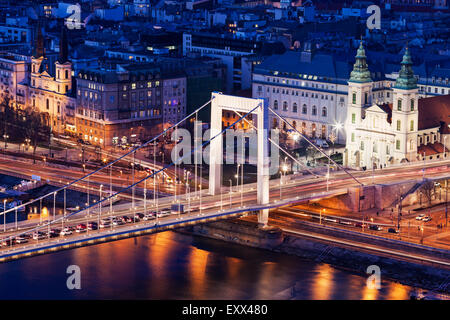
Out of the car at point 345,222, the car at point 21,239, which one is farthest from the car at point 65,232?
the car at point 345,222

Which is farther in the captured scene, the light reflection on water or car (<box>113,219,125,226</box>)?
car (<box>113,219,125,226</box>)

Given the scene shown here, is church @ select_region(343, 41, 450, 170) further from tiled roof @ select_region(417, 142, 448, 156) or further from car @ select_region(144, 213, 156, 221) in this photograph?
car @ select_region(144, 213, 156, 221)

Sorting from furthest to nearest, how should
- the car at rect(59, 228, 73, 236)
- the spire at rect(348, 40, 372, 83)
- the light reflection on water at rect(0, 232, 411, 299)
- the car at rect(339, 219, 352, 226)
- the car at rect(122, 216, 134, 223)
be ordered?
the spire at rect(348, 40, 372, 83)
the car at rect(339, 219, 352, 226)
the car at rect(122, 216, 134, 223)
the light reflection on water at rect(0, 232, 411, 299)
the car at rect(59, 228, 73, 236)

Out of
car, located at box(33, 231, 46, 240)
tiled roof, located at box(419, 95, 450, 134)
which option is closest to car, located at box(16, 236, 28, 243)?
car, located at box(33, 231, 46, 240)

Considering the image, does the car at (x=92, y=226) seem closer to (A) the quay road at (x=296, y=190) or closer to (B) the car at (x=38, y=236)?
(B) the car at (x=38, y=236)

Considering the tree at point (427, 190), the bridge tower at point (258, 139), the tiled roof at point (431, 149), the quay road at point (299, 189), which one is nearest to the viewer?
the bridge tower at point (258, 139)

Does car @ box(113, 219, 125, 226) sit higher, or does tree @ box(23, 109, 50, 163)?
car @ box(113, 219, 125, 226)
